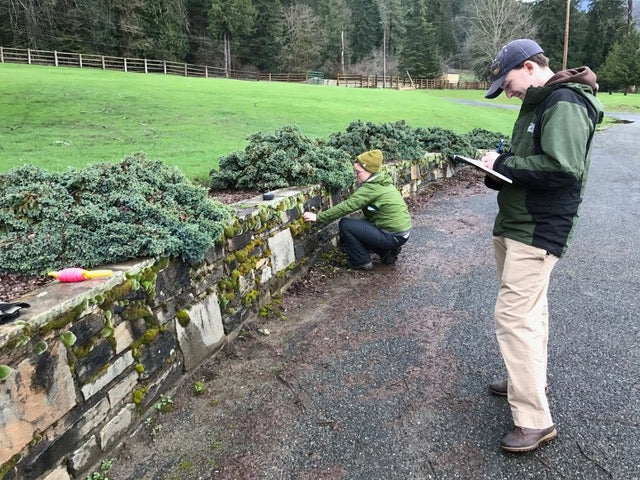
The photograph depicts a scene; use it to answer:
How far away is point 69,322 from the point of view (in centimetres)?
239

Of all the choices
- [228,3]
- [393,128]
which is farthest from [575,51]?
[393,128]

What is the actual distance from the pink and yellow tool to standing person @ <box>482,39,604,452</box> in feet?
7.40

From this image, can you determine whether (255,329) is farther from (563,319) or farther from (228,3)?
(228,3)

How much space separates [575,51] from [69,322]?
224 feet

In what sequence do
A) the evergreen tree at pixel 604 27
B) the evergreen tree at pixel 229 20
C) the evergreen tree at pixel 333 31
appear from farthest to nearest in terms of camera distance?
the evergreen tree at pixel 333 31
the evergreen tree at pixel 604 27
the evergreen tree at pixel 229 20

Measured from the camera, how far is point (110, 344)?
105 inches

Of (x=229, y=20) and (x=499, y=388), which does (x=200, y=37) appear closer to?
(x=229, y=20)

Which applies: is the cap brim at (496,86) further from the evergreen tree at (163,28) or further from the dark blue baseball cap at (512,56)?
the evergreen tree at (163,28)

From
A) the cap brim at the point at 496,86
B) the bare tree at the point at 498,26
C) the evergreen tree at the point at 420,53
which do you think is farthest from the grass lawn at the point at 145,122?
the evergreen tree at the point at 420,53

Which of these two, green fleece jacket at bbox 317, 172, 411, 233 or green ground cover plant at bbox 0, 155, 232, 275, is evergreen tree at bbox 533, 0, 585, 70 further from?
green ground cover plant at bbox 0, 155, 232, 275

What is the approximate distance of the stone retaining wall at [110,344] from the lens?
7.13ft

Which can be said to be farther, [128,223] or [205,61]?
[205,61]

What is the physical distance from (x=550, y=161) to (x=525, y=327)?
2.96 ft

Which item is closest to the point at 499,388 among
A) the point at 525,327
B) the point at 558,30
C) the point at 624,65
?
the point at 525,327
